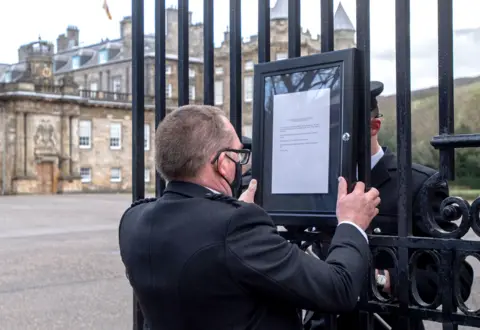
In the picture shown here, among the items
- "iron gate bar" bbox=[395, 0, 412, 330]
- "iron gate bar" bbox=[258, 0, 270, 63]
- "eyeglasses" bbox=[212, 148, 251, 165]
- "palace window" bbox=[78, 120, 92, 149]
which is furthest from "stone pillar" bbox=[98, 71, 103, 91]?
"iron gate bar" bbox=[395, 0, 412, 330]

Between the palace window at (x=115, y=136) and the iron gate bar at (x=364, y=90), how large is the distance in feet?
182

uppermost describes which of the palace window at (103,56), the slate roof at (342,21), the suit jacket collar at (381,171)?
the palace window at (103,56)

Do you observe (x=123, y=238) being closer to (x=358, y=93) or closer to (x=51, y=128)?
(x=358, y=93)

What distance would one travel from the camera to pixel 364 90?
250 cm

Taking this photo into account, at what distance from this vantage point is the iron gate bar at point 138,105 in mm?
3412

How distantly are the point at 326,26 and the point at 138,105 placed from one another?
112 cm

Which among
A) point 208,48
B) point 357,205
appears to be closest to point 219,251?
point 357,205

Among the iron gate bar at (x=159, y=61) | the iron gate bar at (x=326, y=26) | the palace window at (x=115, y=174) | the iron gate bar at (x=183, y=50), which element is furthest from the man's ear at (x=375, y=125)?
the palace window at (x=115, y=174)

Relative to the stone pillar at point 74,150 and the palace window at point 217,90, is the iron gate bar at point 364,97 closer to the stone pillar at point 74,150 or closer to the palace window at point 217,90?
the palace window at point 217,90

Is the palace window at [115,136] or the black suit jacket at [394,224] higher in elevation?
the palace window at [115,136]

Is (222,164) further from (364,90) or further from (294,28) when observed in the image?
(294,28)

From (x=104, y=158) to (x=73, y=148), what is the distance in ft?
9.67

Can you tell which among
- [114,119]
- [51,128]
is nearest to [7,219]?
[51,128]

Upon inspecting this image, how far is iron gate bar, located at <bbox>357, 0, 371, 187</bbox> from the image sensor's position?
249cm
